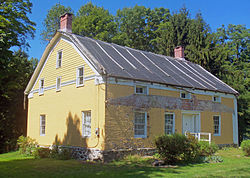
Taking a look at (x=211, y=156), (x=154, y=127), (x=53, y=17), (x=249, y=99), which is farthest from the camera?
(x=53, y=17)

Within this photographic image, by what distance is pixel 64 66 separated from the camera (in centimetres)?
1750

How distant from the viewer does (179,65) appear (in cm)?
2177

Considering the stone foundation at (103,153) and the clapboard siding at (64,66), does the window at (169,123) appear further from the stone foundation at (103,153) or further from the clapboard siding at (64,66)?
the clapboard siding at (64,66)

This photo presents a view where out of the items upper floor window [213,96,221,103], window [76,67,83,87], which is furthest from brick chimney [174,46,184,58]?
window [76,67,83,87]

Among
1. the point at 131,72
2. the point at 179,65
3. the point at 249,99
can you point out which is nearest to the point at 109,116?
the point at 131,72

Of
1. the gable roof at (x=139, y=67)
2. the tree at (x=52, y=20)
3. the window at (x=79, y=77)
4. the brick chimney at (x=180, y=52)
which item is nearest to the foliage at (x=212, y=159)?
the gable roof at (x=139, y=67)

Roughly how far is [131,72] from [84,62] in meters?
2.80

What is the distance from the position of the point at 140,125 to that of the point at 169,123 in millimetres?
2347

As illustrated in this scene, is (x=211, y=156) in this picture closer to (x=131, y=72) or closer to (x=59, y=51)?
(x=131, y=72)

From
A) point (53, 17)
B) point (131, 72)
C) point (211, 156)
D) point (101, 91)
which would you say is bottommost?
point (211, 156)

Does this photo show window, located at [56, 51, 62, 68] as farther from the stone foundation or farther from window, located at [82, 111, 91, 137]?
the stone foundation

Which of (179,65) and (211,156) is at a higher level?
(179,65)

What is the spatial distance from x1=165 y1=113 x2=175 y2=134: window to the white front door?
1069mm

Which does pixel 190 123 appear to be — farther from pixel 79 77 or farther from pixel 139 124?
pixel 79 77
